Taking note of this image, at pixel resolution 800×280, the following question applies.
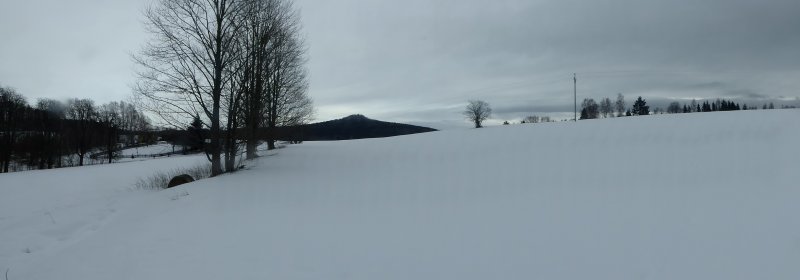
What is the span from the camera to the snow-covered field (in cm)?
511

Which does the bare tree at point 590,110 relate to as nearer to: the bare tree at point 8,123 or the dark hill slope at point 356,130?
the dark hill slope at point 356,130

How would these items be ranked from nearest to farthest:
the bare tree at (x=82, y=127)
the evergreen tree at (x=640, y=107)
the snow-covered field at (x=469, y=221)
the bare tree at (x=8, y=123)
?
the snow-covered field at (x=469, y=221) < the bare tree at (x=8, y=123) < the bare tree at (x=82, y=127) < the evergreen tree at (x=640, y=107)

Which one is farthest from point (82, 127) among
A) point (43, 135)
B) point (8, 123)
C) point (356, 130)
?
point (356, 130)

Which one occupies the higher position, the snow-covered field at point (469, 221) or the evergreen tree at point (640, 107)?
the evergreen tree at point (640, 107)

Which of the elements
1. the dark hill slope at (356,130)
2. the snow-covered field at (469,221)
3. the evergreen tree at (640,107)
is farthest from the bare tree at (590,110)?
the snow-covered field at (469,221)

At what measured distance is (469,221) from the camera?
6852 millimetres

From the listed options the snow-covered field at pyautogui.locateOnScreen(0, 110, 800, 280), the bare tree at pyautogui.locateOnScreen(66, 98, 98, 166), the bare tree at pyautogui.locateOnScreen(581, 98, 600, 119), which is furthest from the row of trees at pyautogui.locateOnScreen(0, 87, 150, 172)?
the bare tree at pyautogui.locateOnScreen(581, 98, 600, 119)

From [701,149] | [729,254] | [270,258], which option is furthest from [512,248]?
[701,149]

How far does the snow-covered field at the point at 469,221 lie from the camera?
5.11 metres

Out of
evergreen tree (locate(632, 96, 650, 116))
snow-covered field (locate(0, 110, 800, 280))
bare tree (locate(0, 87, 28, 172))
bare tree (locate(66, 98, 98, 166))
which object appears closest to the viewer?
snow-covered field (locate(0, 110, 800, 280))

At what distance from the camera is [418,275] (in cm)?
496

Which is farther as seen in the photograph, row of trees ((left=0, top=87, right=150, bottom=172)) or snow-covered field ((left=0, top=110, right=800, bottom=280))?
row of trees ((left=0, top=87, right=150, bottom=172))

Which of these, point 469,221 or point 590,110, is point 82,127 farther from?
point 590,110

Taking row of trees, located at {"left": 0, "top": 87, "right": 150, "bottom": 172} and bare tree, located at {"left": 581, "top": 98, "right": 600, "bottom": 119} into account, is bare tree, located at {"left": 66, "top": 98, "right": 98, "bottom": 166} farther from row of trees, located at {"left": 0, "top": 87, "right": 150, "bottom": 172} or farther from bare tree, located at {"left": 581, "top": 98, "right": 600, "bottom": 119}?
bare tree, located at {"left": 581, "top": 98, "right": 600, "bottom": 119}
